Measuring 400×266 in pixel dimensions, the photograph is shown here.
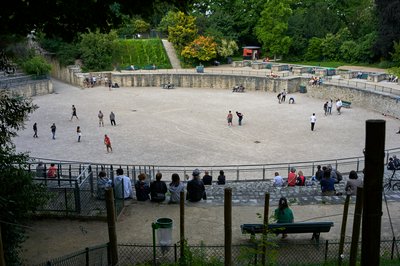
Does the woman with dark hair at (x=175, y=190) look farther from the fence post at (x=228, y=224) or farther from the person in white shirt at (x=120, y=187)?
the fence post at (x=228, y=224)

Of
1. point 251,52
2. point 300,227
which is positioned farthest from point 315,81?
point 300,227

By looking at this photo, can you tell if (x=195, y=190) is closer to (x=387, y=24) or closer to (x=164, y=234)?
(x=164, y=234)

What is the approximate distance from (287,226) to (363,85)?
34019 mm

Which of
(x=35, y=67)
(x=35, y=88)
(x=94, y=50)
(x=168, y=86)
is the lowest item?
(x=168, y=86)

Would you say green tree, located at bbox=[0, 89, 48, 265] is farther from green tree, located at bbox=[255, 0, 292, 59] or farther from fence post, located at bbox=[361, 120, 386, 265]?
green tree, located at bbox=[255, 0, 292, 59]

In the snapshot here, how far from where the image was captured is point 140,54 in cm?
6194

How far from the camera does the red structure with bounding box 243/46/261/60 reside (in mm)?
64188

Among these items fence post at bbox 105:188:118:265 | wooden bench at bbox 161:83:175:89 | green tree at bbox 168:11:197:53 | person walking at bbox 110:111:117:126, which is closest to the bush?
wooden bench at bbox 161:83:175:89

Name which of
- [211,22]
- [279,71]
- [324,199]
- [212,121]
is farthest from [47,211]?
[211,22]

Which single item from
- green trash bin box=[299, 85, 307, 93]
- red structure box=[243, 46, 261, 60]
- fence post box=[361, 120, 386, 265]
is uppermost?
red structure box=[243, 46, 261, 60]

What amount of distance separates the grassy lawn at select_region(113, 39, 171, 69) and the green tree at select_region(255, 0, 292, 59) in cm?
1350

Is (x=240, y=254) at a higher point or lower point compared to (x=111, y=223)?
lower

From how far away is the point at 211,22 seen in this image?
213 feet

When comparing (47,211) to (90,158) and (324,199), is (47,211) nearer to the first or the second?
(324,199)
